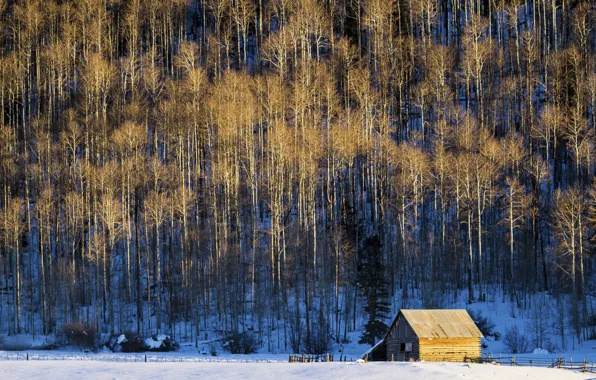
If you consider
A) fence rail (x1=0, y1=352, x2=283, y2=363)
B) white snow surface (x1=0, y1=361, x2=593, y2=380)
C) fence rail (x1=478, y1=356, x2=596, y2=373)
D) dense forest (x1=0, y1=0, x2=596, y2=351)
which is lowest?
fence rail (x1=478, y1=356, x2=596, y2=373)

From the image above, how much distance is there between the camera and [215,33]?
3504 inches

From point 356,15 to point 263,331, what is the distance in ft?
139

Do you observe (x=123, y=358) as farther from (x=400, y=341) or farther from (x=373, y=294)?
(x=373, y=294)

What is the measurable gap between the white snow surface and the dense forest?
13332 millimetres

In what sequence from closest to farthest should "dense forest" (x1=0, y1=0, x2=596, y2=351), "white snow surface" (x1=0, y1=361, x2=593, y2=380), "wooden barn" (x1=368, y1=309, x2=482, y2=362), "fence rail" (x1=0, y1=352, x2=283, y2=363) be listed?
"white snow surface" (x1=0, y1=361, x2=593, y2=380)
"fence rail" (x1=0, y1=352, x2=283, y2=363)
"wooden barn" (x1=368, y1=309, x2=482, y2=362)
"dense forest" (x1=0, y1=0, x2=596, y2=351)

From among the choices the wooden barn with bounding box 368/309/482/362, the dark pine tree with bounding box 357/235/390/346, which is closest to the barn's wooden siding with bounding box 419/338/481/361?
the wooden barn with bounding box 368/309/482/362

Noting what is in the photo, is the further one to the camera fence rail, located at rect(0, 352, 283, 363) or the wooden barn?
the wooden barn

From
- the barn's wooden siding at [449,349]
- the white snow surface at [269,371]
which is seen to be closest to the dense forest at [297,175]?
the barn's wooden siding at [449,349]

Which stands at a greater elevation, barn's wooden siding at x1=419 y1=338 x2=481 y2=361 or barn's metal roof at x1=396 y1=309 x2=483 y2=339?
barn's metal roof at x1=396 y1=309 x2=483 y2=339

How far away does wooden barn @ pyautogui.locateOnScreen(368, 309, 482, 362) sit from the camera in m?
45.8

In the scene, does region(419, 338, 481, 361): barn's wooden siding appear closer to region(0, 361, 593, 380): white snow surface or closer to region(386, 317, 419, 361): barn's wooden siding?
region(386, 317, 419, 361): barn's wooden siding

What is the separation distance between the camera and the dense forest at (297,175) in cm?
5931

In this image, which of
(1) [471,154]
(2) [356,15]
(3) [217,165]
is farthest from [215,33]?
(1) [471,154]

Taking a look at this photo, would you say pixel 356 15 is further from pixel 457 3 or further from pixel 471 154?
pixel 471 154
